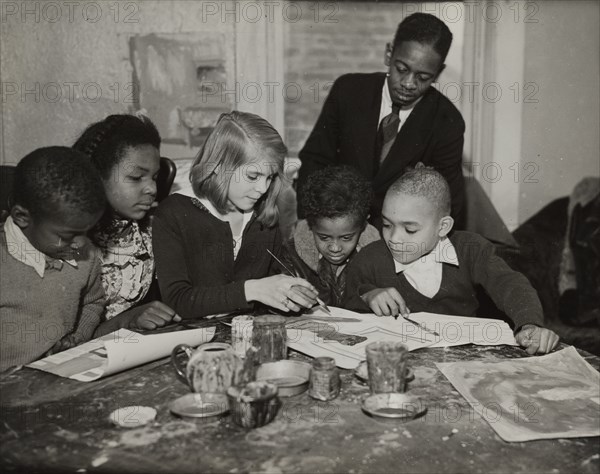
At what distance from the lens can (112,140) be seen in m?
2.52

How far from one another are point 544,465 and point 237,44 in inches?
136

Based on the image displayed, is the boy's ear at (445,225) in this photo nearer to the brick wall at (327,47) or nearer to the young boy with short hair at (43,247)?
the young boy with short hair at (43,247)

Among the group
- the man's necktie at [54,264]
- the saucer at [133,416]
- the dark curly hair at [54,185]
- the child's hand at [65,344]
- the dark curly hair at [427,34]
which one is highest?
the dark curly hair at [427,34]

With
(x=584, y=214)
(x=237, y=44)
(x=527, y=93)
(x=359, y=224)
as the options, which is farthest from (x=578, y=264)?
(x=237, y=44)

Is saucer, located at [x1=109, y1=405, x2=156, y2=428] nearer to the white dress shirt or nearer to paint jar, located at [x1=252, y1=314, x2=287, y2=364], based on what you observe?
paint jar, located at [x1=252, y1=314, x2=287, y2=364]

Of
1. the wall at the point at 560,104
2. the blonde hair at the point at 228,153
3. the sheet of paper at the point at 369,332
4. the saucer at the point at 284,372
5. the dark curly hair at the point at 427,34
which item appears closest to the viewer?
the saucer at the point at 284,372

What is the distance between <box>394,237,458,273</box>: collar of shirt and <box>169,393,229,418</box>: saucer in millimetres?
1206

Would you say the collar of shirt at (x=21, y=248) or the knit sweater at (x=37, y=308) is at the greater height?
the collar of shirt at (x=21, y=248)

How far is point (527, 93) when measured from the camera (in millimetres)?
4469

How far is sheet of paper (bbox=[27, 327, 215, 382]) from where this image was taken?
1749 millimetres

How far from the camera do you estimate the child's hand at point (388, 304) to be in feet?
7.45

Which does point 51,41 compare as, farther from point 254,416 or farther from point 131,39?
point 254,416

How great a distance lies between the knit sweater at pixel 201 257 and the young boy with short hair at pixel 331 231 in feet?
0.49

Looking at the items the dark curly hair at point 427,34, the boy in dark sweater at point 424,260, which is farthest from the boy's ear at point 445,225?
the dark curly hair at point 427,34
